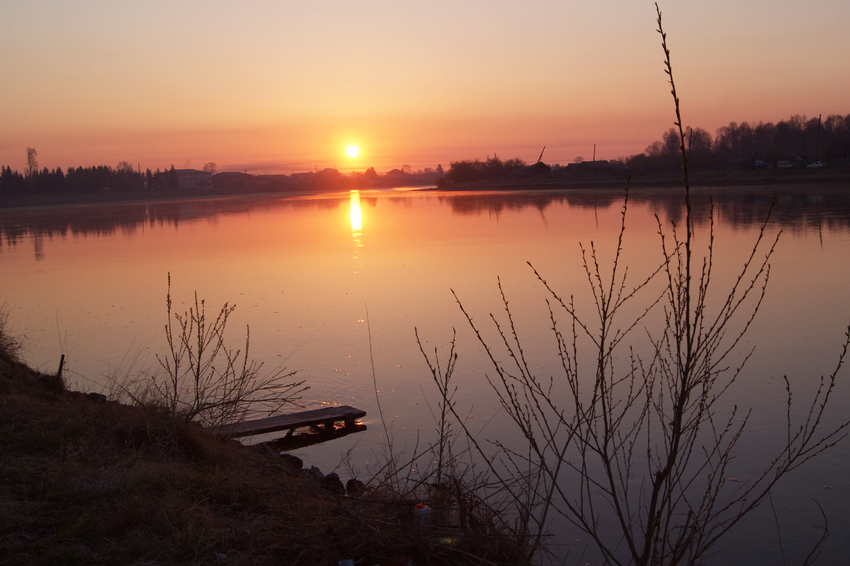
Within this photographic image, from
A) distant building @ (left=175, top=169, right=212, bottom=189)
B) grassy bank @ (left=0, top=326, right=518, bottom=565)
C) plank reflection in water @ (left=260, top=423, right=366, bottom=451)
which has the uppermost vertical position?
distant building @ (left=175, top=169, right=212, bottom=189)

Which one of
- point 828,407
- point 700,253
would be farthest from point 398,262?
point 828,407

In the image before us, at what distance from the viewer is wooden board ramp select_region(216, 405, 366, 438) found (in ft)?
21.5

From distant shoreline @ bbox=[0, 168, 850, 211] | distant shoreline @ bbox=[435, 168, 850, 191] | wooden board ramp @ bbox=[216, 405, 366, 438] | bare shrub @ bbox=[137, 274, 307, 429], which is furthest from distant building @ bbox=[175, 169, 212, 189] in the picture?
wooden board ramp @ bbox=[216, 405, 366, 438]

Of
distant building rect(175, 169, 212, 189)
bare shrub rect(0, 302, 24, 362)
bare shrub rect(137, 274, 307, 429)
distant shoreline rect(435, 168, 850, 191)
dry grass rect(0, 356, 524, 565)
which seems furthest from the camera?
distant building rect(175, 169, 212, 189)

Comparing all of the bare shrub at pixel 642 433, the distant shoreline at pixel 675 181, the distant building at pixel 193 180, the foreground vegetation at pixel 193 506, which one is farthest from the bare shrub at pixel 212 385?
the distant building at pixel 193 180

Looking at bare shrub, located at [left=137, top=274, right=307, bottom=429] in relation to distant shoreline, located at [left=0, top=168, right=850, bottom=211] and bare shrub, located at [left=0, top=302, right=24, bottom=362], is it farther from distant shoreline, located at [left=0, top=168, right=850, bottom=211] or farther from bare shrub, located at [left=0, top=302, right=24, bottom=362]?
distant shoreline, located at [left=0, top=168, right=850, bottom=211]

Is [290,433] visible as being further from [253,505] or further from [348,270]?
[348,270]

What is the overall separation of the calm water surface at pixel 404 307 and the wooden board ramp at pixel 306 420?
244 mm

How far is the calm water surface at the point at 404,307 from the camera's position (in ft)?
20.4

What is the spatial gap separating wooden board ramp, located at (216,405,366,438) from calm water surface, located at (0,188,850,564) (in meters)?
0.24

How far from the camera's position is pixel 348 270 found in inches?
632

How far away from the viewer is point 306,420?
664 centimetres

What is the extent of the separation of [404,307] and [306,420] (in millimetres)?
4862


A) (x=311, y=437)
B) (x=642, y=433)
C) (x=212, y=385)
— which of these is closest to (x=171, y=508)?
(x=311, y=437)
